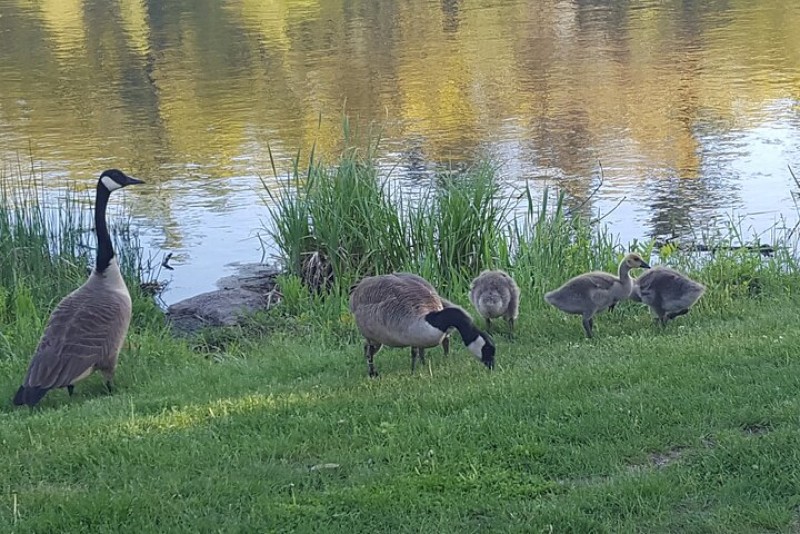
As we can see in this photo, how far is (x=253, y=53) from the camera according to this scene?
31688 millimetres

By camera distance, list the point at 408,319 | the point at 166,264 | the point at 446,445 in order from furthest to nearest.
→ the point at 166,264 < the point at 408,319 < the point at 446,445

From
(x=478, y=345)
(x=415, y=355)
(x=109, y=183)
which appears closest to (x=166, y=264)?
(x=109, y=183)

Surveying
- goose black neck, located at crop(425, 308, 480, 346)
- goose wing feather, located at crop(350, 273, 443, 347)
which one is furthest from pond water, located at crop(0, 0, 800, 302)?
goose black neck, located at crop(425, 308, 480, 346)

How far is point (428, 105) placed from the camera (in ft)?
76.0

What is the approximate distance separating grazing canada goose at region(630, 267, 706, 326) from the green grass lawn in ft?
0.99

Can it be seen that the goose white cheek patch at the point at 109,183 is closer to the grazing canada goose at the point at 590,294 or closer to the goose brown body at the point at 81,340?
the goose brown body at the point at 81,340

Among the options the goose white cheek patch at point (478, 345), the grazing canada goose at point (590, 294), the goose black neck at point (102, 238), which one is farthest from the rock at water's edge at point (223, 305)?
the goose white cheek patch at point (478, 345)

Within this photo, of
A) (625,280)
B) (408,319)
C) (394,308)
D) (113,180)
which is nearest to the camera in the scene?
(408,319)

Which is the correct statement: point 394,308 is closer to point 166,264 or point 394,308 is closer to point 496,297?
point 496,297

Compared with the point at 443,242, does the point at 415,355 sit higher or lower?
higher

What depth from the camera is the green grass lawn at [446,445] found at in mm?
5340

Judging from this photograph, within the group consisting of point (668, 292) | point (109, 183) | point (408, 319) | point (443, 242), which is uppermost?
point (109, 183)

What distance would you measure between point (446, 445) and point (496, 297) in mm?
2782

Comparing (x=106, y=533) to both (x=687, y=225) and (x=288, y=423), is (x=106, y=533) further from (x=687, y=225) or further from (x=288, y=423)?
(x=687, y=225)
